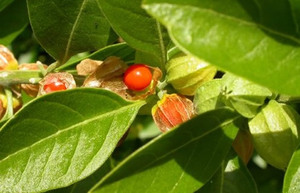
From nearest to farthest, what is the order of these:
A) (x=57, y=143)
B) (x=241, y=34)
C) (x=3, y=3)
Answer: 1. (x=241, y=34)
2. (x=57, y=143)
3. (x=3, y=3)

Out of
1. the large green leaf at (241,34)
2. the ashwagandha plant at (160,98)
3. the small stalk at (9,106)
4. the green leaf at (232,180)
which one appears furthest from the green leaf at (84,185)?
the large green leaf at (241,34)

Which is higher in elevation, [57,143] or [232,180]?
[57,143]

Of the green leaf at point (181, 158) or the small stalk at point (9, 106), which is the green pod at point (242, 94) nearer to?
the green leaf at point (181, 158)

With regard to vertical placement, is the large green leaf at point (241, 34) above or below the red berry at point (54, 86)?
above

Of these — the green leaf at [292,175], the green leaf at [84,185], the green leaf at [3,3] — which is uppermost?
the green leaf at [3,3]

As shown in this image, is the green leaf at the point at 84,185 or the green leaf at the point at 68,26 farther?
the green leaf at the point at 84,185

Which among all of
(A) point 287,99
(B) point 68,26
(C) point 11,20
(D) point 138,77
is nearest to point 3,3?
(C) point 11,20

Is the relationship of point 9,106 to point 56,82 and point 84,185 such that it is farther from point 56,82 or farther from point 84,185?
point 84,185

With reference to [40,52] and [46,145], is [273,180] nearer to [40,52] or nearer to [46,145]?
[40,52]
